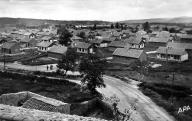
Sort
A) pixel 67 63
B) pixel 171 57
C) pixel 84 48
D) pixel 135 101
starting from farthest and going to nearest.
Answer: pixel 84 48
pixel 171 57
pixel 67 63
pixel 135 101

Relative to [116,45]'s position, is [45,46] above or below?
below

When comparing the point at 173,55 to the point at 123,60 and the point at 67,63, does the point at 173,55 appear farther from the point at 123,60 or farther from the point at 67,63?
the point at 67,63

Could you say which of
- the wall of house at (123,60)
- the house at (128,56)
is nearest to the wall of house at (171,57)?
the house at (128,56)

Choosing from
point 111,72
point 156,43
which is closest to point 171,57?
point 111,72

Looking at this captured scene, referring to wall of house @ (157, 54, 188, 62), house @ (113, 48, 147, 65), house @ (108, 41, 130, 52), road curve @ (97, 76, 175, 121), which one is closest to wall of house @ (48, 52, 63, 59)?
house @ (113, 48, 147, 65)

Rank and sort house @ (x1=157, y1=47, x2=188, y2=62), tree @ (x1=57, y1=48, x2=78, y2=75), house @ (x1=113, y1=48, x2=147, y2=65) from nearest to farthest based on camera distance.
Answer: tree @ (x1=57, y1=48, x2=78, y2=75)
house @ (x1=113, y1=48, x2=147, y2=65)
house @ (x1=157, y1=47, x2=188, y2=62)

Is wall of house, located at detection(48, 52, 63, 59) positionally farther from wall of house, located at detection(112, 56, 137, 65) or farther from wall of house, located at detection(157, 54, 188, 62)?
wall of house, located at detection(157, 54, 188, 62)
